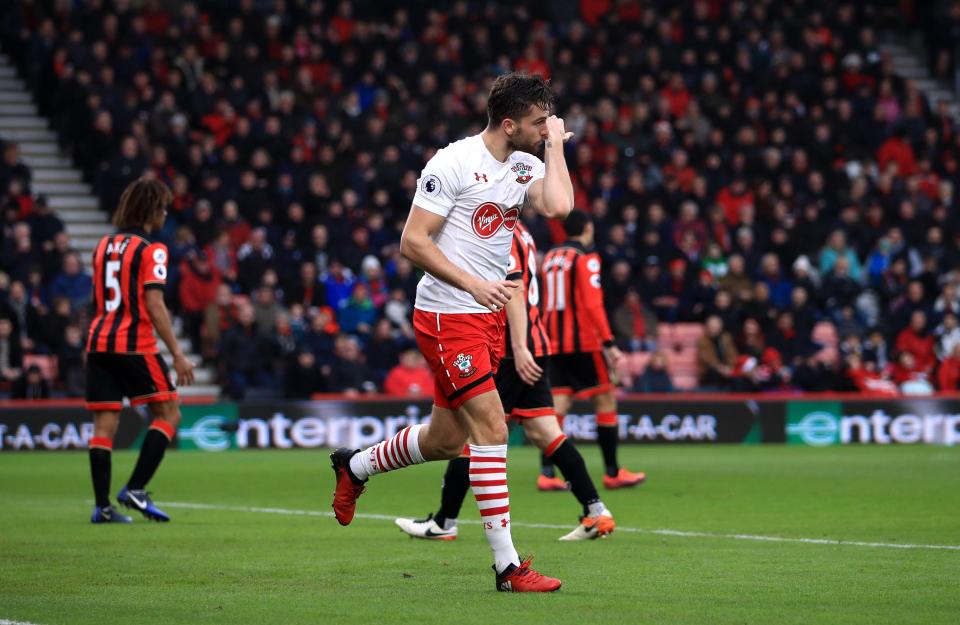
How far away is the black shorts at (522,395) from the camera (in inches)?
391

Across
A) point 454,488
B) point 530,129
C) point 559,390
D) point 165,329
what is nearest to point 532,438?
point 454,488

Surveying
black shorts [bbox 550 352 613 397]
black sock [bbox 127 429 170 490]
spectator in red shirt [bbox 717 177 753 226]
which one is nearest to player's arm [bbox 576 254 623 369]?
black shorts [bbox 550 352 613 397]

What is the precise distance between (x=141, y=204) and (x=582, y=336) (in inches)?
175

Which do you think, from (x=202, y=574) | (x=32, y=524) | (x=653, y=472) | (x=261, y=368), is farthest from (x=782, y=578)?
(x=261, y=368)

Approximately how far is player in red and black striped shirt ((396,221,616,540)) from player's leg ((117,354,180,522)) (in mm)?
2166

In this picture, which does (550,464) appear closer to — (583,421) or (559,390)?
(559,390)

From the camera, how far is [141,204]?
420 inches

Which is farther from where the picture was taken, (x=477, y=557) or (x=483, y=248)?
(x=477, y=557)

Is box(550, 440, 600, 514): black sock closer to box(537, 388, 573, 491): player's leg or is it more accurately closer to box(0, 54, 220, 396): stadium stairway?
box(537, 388, 573, 491): player's leg

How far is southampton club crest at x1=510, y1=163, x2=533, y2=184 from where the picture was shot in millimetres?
7469

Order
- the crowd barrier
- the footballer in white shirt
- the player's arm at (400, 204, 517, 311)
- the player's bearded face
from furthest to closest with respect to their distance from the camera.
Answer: the crowd barrier, the player's bearded face, the footballer in white shirt, the player's arm at (400, 204, 517, 311)

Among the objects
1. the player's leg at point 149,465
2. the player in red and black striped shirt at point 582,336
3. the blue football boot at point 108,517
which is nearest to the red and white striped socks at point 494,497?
the player's leg at point 149,465

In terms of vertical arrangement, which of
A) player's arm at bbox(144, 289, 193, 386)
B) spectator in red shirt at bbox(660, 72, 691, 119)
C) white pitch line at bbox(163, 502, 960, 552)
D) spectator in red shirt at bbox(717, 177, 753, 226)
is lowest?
white pitch line at bbox(163, 502, 960, 552)

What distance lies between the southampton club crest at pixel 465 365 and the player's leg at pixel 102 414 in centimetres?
421
